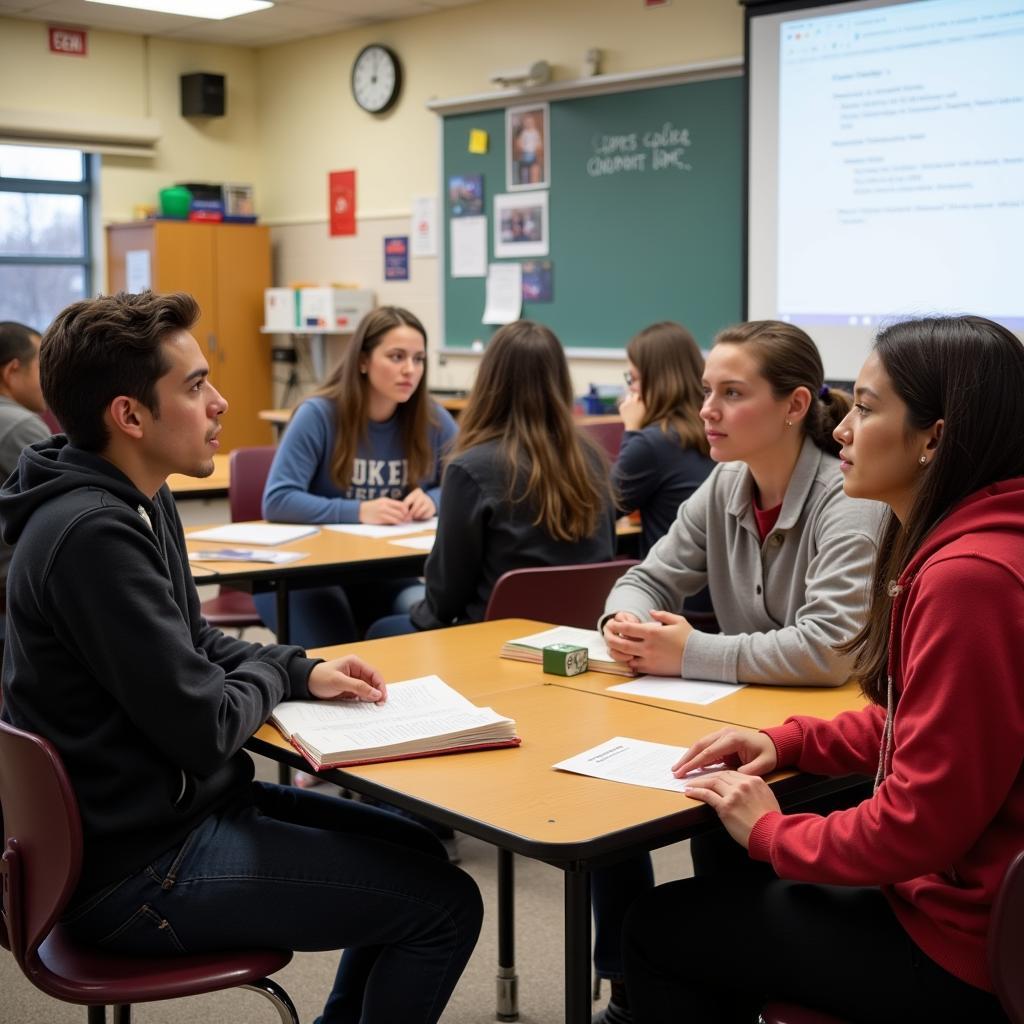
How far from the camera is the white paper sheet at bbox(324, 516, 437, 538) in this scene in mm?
3630

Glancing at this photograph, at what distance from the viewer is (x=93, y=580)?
1.54 meters

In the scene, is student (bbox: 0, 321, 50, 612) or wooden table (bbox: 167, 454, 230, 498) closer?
student (bbox: 0, 321, 50, 612)

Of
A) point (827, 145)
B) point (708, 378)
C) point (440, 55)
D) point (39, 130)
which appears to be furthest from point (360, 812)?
point (39, 130)

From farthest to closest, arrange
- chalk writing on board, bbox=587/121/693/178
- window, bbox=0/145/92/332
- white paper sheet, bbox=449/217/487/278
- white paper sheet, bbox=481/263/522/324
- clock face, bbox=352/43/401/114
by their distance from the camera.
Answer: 1. window, bbox=0/145/92/332
2. clock face, bbox=352/43/401/114
3. white paper sheet, bbox=449/217/487/278
4. white paper sheet, bbox=481/263/522/324
5. chalk writing on board, bbox=587/121/693/178

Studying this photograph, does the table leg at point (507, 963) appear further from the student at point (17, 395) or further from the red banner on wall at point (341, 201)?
the red banner on wall at point (341, 201)

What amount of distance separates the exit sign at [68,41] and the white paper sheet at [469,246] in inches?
103

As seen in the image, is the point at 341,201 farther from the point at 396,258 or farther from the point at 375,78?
the point at 375,78

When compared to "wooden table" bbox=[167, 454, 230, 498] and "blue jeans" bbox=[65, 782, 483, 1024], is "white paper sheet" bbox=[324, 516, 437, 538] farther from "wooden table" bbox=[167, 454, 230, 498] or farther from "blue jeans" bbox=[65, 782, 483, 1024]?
"blue jeans" bbox=[65, 782, 483, 1024]

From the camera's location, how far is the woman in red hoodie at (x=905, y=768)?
1.30 m

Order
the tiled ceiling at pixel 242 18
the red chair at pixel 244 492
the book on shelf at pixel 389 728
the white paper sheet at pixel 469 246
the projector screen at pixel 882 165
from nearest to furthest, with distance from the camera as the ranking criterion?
the book on shelf at pixel 389 728 < the red chair at pixel 244 492 < the projector screen at pixel 882 165 < the white paper sheet at pixel 469 246 < the tiled ceiling at pixel 242 18

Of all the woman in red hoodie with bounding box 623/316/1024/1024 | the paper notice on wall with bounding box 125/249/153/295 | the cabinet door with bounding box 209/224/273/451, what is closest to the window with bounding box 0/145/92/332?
the paper notice on wall with bounding box 125/249/153/295

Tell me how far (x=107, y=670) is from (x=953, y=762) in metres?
0.96

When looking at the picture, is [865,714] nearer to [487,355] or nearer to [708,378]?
[708,378]

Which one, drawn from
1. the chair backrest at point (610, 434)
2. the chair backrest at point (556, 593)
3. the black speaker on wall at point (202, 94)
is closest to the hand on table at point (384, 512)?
the chair backrest at point (556, 593)
